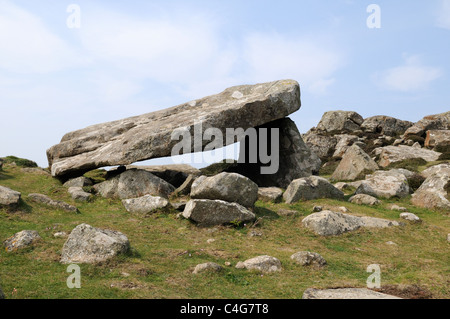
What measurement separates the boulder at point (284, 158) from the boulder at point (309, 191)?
4.38m

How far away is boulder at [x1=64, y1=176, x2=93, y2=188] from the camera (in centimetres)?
2484

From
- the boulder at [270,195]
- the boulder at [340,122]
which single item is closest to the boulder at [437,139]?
the boulder at [340,122]

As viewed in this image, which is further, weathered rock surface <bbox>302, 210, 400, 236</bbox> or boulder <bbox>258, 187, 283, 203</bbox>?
boulder <bbox>258, 187, 283, 203</bbox>

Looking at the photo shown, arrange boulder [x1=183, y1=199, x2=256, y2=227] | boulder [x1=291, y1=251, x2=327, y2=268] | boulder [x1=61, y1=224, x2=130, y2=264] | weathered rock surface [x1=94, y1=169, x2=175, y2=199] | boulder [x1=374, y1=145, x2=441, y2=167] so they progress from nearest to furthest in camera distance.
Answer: boulder [x1=61, y1=224, x2=130, y2=264], boulder [x1=291, y1=251, x2=327, y2=268], boulder [x1=183, y1=199, x2=256, y2=227], weathered rock surface [x1=94, y1=169, x2=175, y2=199], boulder [x1=374, y1=145, x2=441, y2=167]

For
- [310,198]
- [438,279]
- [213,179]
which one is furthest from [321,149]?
[438,279]

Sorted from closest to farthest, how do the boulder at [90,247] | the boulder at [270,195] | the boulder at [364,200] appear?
1. the boulder at [90,247]
2. the boulder at [270,195]
3. the boulder at [364,200]

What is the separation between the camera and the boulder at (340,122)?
2719 inches

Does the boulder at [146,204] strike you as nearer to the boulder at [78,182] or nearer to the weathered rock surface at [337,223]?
the boulder at [78,182]

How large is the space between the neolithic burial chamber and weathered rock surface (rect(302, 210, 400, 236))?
28.3 feet

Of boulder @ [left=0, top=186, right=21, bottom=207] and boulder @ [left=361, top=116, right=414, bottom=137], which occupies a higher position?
boulder @ [left=361, top=116, right=414, bottom=137]

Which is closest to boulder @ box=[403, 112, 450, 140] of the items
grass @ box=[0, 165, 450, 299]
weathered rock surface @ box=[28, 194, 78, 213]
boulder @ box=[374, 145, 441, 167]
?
boulder @ box=[374, 145, 441, 167]

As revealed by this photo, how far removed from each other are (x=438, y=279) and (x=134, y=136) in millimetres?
18438

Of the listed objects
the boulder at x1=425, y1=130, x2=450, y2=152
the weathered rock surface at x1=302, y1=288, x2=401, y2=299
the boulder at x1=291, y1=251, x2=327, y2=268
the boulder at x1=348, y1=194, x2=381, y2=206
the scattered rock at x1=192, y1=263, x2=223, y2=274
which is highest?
the boulder at x1=425, y1=130, x2=450, y2=152

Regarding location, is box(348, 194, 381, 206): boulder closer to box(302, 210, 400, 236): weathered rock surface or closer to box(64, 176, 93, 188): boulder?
box(302, 210, 400, 236): weathered rock surface
